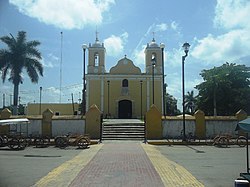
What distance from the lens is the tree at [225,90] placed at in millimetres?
48812

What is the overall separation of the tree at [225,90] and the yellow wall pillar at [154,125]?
69.2 feet

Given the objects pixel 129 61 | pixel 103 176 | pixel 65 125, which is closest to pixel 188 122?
pixel 65 125

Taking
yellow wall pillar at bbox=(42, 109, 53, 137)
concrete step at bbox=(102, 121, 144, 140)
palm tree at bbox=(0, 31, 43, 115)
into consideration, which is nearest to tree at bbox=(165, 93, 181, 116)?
palm tree at bbox=(0, 31, 43, 115)

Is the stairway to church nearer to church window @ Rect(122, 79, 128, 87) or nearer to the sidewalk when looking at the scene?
the sidewalk

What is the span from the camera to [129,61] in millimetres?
56938

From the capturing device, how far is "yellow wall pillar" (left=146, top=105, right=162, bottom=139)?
28.6m

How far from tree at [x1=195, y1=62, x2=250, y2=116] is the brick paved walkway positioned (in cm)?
3491

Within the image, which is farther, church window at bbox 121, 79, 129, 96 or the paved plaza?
church window at bbox 121, 79, 129, 96

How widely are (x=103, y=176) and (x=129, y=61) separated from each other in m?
46.2

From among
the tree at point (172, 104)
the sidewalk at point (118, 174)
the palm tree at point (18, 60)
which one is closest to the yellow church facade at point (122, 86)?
the palm tree at point (18, 60)

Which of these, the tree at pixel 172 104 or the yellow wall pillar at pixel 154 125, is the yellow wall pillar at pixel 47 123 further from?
the tree at pixel 172 104

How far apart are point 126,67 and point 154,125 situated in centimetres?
2870

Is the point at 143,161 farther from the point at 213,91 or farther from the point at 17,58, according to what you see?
the point at 213,91

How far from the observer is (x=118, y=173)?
39.0 feet
